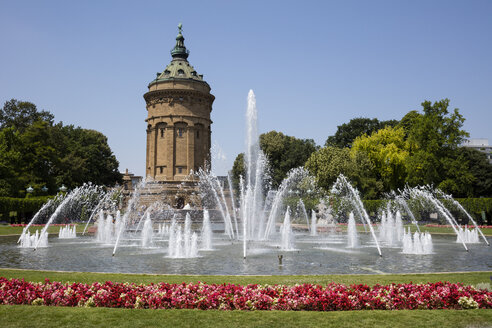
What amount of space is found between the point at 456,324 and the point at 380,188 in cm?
4457

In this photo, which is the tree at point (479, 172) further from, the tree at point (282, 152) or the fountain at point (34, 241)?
the fountain at point (34, 241)

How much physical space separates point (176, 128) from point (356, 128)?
1114 inches

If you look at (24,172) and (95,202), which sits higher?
(24,172)

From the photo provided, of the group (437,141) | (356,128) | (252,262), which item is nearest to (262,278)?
(252,262)

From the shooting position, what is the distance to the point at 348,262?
49.0 feet

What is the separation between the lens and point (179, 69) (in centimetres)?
6112

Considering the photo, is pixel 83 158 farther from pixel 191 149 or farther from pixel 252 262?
pixel 252 262

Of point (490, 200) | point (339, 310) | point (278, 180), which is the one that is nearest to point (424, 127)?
point (490, 200)

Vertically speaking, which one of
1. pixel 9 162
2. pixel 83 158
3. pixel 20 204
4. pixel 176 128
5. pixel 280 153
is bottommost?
pixel 20 204

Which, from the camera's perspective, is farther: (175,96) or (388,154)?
(175,96)

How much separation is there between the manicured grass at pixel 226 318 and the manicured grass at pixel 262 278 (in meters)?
2.68

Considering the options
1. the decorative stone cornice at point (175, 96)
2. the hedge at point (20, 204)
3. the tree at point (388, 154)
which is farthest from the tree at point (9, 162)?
the tree at point (388, 154)

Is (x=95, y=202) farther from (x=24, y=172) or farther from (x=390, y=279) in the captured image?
(x=390, y=279)

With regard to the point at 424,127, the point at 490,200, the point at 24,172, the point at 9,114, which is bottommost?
the point at 490,200
